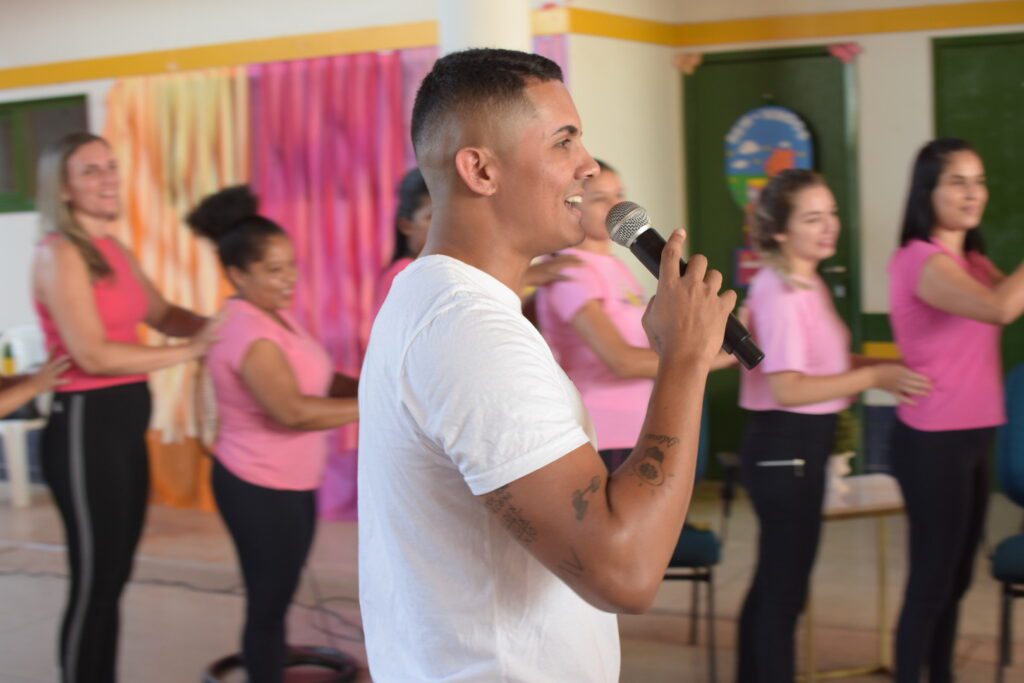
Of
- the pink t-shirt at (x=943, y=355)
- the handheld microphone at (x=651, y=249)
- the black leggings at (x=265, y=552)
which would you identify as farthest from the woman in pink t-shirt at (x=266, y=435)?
the handheld microphone at (x=651, y=249)

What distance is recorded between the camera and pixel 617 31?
583 centimetres

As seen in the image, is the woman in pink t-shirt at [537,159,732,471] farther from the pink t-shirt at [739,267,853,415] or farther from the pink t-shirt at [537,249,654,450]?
the pink t-shirt at [739,267,853,415]

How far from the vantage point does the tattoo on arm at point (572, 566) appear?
3.86 feet

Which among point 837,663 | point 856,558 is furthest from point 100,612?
point 856,558

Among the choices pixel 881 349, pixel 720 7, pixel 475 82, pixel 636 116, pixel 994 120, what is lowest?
pixel 881 349

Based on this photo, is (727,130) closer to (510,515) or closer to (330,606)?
(330,606)

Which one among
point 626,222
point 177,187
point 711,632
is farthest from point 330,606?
point 626,222

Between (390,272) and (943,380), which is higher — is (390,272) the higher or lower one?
the higher one

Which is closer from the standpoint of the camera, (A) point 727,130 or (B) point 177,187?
(A) point 727,130

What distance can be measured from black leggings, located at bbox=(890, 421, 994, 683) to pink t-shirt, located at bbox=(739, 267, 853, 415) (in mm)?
228

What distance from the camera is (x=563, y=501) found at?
3.86 ft

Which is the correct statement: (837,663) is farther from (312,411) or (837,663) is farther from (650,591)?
(650,591)

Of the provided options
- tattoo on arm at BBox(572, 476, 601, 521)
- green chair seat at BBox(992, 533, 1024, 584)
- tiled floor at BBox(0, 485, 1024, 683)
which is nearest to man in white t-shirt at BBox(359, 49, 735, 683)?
tattoo on arm at BBox(572, 476, 601, 521)

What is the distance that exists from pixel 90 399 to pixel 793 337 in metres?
1.69
